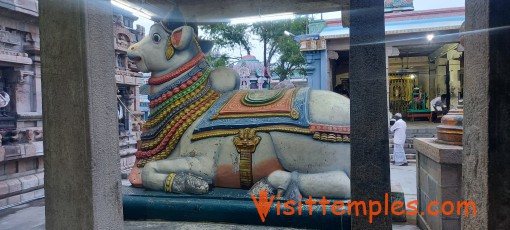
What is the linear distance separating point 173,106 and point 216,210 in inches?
59.0

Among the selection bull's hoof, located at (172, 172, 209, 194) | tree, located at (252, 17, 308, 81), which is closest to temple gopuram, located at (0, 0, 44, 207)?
bull's hoof, located at (172, 172, 209, 194)

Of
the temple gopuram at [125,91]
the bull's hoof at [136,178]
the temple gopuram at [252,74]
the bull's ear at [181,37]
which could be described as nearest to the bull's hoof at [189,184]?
the bull's hoof at [136,178]

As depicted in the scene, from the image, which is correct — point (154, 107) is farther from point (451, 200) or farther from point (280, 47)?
point (280, 47)

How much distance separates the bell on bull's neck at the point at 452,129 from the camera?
2980mm

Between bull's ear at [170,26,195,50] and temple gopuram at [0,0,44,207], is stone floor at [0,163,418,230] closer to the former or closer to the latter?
temple gopuram at [0,0,44,207]

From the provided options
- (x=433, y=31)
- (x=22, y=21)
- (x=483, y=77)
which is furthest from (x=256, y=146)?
(x=433, y=31)

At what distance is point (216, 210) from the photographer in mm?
3578

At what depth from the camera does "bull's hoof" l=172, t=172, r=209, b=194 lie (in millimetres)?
3861

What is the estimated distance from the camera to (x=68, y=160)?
2047 mm

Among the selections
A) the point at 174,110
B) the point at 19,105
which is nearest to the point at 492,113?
the point at 174,110

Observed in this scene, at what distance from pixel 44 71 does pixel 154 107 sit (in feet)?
8.34

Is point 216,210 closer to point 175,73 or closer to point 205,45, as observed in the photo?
point 175,73

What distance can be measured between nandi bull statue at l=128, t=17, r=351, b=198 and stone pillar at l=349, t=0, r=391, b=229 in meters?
1.67

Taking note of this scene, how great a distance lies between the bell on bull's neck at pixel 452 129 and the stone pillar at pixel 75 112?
8.75 feet
